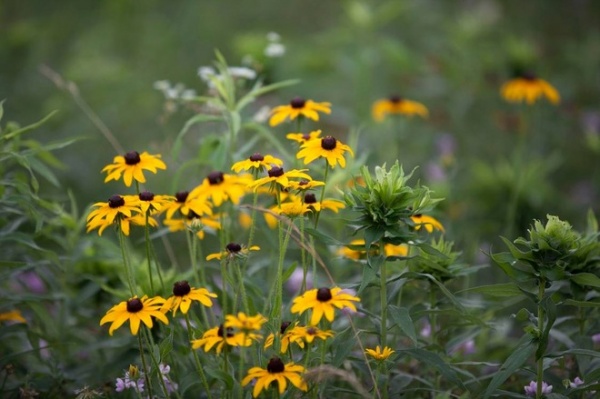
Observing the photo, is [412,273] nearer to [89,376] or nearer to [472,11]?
[89,376]

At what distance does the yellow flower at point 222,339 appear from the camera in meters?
1.48

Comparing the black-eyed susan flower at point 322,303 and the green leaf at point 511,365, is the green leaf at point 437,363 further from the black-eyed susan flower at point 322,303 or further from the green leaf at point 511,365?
the black-eyed susan flower at point 322,303

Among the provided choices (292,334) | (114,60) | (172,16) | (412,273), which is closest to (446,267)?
(412,273)

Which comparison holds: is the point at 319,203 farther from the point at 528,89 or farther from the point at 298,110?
the point at 528,89

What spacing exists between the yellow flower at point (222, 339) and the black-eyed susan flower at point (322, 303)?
0.11m

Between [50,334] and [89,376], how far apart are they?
0.22 metres

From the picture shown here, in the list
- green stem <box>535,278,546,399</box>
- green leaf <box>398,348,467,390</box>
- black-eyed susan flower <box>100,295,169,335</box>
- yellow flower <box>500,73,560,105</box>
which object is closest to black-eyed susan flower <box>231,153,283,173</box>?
black-eyed susan flower <box>100,295,169,335</box>

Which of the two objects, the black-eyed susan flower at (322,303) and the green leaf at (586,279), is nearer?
the black-eyed susan flower at (322,303)

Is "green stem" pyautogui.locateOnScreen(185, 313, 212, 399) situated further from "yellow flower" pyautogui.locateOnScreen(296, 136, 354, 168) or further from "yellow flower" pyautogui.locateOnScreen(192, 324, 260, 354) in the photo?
"yellow flower" pyautogui.locateOnScreen(296, 136, 354, 168)

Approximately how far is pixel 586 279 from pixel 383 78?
2995 mm

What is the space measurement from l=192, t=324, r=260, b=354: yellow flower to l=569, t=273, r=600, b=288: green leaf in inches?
29.2

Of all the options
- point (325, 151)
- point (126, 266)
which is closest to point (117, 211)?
point (126, 266)

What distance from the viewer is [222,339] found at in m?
1.51

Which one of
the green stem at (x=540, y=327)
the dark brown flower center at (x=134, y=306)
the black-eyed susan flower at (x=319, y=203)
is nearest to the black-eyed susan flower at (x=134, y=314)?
the dark brown flower center at (x=134, y=306)
